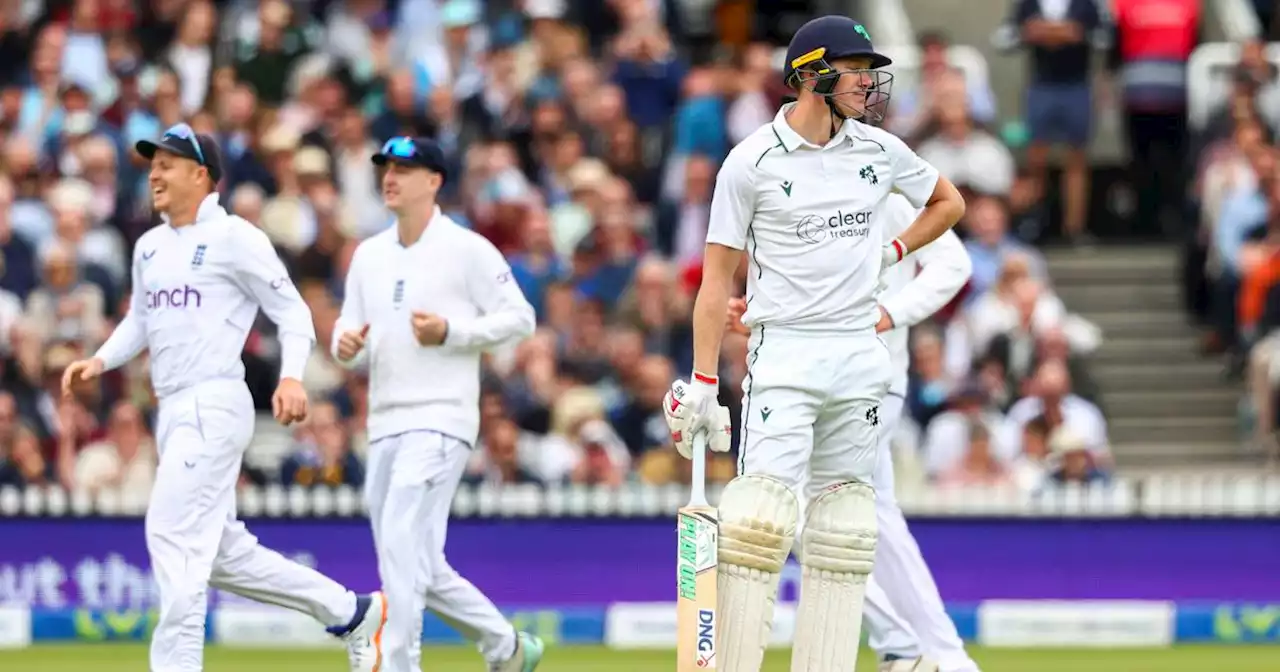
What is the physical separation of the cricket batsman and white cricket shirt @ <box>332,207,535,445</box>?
6.38ft

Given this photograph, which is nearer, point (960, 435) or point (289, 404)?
point (289, 404)

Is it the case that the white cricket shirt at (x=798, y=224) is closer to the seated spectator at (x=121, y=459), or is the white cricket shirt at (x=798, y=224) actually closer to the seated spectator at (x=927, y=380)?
the seated spectator at (x=927, y=380)

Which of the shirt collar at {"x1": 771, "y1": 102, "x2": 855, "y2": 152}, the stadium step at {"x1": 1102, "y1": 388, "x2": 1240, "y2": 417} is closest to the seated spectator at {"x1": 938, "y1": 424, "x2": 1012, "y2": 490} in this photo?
the stadium step at {"x1": 1102, "y1": 388, "x2": 1240, "y2": 417}

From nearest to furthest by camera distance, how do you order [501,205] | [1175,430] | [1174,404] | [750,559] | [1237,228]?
[750,559], [501,205], [1237,228], [1175,430], [1174,404]

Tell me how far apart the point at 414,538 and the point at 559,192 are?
6.59 m

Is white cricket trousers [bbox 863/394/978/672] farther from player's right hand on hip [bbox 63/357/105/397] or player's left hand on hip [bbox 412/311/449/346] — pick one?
player's right hand on hip [bbox 63/357/105/397]

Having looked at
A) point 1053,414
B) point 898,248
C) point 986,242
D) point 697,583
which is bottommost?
point 697,583

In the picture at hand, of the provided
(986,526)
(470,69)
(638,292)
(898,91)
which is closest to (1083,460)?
(986,526)

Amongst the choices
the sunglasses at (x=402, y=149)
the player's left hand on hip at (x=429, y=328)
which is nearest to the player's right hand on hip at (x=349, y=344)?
the player's left hand on hip at (x=429, y=328)

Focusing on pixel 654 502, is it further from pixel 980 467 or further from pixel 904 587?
pixel 904 587

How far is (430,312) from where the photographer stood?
10.1 meters

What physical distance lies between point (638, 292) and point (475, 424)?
504 centimetres

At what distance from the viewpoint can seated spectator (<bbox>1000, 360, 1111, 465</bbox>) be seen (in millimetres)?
14312

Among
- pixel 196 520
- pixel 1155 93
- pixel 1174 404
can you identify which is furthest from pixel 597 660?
pixel 1155 93
